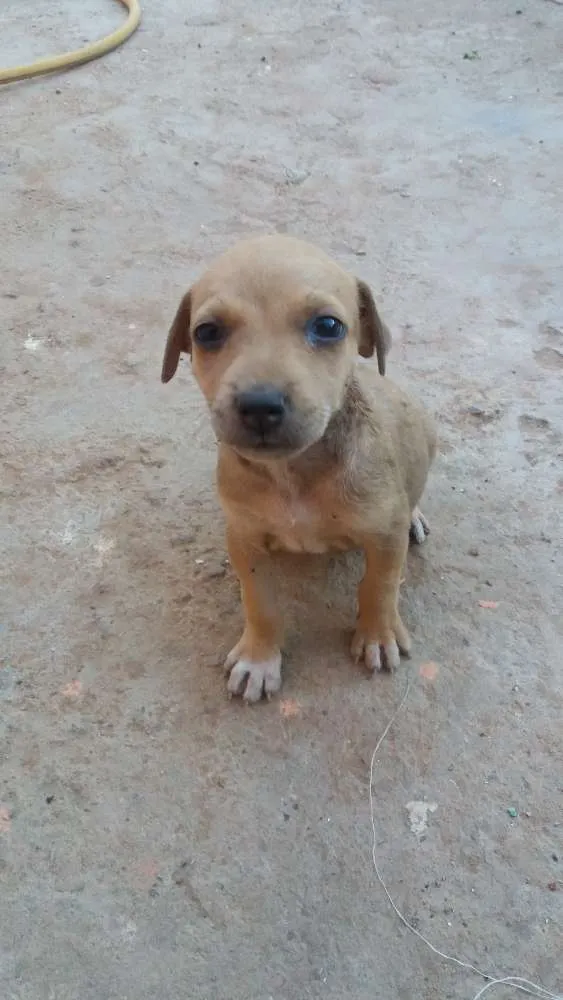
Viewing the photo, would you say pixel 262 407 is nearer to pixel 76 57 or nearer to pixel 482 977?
pixel 482 977

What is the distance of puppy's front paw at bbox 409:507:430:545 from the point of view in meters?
4.00

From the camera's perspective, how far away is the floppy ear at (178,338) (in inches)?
123

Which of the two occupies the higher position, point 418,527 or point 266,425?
point 266,425

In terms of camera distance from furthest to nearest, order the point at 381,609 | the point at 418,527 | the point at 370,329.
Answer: the point at 418,527 → the point at 381,609 → the point at 370,329

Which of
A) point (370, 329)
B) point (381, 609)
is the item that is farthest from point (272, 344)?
point (381, 609)

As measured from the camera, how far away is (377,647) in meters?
3.53

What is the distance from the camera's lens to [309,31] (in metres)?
9.23

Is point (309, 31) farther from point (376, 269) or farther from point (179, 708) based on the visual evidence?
point (179, 708)

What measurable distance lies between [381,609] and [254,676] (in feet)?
1.92

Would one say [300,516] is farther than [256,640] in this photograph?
No

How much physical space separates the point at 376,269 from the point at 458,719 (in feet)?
11.4

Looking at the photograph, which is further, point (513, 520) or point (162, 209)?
point (162, 209)

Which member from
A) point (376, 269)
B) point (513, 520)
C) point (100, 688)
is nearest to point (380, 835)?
point (100, 688)

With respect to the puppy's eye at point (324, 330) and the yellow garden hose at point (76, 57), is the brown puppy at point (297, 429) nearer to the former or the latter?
the puppy's eye at point (324, 330)
